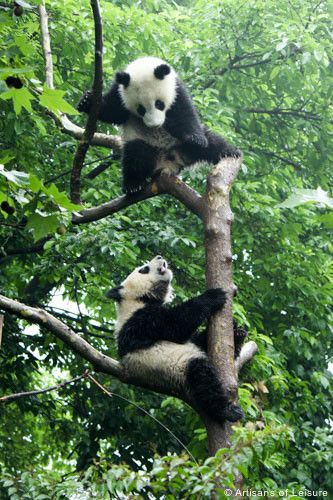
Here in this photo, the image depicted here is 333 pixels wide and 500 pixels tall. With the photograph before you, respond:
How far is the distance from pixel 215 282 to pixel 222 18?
22.1 feet

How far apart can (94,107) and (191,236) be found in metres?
3.97

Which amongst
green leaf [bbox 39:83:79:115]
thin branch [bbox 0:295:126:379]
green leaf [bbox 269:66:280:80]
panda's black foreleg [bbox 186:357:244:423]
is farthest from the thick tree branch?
green leaf [bbox 269:66:280:80]

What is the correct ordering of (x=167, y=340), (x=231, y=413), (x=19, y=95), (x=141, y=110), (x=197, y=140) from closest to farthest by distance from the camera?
1. (x=19, y=95)
2. (x=231, y=413)
3. (x=167, y=340)
4. (x=197, y=140)
5. (x=141, y=110)

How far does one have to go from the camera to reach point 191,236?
7.74 m

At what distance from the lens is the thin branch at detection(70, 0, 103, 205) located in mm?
3629

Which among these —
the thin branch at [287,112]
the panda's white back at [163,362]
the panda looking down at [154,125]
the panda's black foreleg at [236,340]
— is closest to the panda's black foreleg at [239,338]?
the panda's black foreleg at [236,340]

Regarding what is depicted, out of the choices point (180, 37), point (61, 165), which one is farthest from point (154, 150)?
point (180, 37)

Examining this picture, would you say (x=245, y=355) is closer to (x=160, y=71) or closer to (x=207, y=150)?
(x=207, y=150)

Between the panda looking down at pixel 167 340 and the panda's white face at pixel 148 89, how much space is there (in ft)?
4.98

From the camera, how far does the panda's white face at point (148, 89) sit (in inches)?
220

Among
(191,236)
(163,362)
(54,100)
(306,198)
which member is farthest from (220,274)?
(191,236)

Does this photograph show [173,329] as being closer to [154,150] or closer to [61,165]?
[154,150]

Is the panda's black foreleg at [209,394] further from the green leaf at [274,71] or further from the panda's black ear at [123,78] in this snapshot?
the green leaf at [274,71]

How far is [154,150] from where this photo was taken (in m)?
5.22
